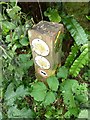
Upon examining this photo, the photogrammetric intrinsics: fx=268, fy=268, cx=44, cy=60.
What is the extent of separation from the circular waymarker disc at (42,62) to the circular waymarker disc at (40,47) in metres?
0.07

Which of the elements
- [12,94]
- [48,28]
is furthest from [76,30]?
[12,94]

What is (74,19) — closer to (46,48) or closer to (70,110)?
(46,48)

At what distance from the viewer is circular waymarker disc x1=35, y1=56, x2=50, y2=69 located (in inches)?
96.3

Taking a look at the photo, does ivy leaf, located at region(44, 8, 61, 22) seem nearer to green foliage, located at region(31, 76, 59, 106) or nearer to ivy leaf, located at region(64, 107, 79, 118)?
green foliage, located at region(31, 76, 59, 106)

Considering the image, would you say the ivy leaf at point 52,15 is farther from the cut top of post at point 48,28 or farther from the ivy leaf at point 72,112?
the ivy leaf at point 72,112

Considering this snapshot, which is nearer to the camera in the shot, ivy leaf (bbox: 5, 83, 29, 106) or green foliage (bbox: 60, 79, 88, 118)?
ivy leaf (bbox: 5, 83, 29, 106)

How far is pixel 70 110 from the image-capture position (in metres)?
2.44

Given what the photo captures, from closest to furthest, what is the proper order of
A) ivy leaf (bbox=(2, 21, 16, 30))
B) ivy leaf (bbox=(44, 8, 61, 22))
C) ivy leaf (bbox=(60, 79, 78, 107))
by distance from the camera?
ivy leaf (bbox=(2, 21, 16, 30)) < ivy leaf (bbox=(60, 79, 78, 107)) < ivy leaf (bbox=(44, 8, 61, 22))

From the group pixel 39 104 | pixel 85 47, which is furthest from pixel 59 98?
pixel 85 47

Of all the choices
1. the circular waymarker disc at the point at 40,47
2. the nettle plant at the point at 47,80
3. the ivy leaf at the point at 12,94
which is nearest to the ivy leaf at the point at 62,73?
the nettle plant at the point at 47,80

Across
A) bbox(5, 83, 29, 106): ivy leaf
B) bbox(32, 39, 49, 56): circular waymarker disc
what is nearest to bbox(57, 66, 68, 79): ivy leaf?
bbox(32, 39, 49, 56): circular waymarker disc

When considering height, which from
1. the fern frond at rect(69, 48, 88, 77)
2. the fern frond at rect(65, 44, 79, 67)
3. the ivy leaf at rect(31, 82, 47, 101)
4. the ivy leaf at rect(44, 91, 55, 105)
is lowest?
the ivy leaf at rect(44, 91, 55, 105)

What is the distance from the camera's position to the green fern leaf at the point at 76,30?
8.46 feet

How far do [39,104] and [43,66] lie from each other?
0.39m
